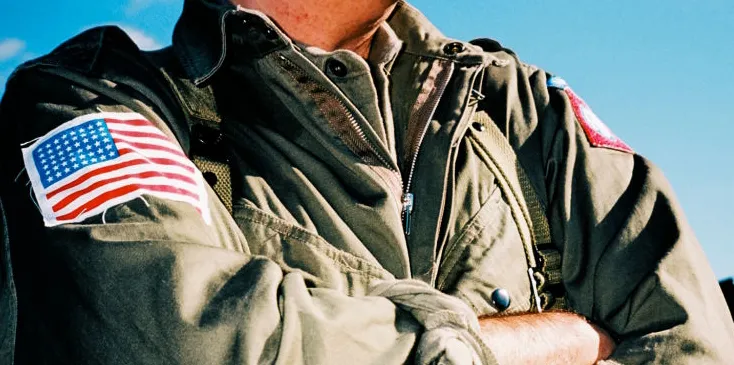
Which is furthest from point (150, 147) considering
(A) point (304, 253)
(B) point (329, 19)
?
(B) point (329, 19)

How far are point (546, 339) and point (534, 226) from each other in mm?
528

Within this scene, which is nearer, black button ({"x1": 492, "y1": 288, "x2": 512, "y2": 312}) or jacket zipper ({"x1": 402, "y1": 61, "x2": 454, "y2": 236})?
black button ({"x1": 492, "y1": 288, "x2": 512, "y2": 312})

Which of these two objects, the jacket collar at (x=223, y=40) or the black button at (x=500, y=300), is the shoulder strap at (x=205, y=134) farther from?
the black button at (x=500, y=300)

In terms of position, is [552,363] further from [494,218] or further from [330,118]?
[330,118]

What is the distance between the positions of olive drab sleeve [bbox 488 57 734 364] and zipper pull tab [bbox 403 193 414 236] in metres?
0.49

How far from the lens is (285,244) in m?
2.68

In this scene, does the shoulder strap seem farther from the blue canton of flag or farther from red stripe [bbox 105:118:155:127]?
the blue canton of flag

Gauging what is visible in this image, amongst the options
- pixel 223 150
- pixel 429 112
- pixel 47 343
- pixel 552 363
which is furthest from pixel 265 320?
pixel 429 112

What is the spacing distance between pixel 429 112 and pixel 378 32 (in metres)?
0.63

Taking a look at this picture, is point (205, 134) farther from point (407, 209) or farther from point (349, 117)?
point (407, 209)

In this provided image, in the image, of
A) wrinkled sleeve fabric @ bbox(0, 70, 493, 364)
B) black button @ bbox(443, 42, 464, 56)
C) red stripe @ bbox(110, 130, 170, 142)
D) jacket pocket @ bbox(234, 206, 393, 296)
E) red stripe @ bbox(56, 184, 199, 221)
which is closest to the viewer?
wrinkled sleeve fabric @ bbox(0, 70, 493, 364)

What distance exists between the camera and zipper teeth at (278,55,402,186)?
2.96 m

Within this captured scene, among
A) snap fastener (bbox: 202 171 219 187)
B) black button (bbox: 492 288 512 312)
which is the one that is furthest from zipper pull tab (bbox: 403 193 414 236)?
snap fastener (bbox: 202 171 219 187)

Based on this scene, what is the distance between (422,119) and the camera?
3125 mm
